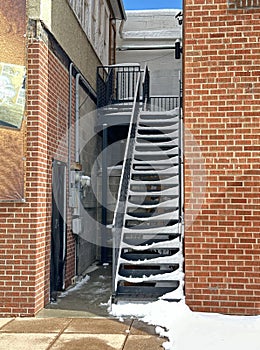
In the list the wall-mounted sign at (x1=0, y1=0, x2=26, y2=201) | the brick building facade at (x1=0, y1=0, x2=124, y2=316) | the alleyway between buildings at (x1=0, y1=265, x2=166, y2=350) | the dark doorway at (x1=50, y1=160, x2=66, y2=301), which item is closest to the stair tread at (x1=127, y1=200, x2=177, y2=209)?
the dark doorway at (x1=50, y1=160, x2=66, y2=301)

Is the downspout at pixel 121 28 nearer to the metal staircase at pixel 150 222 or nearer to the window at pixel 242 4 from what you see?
the metal staircase at pixel 150 222

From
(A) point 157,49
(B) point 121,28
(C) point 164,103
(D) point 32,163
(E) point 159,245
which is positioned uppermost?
(B) point 121,28

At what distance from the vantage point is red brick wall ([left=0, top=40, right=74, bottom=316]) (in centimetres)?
595

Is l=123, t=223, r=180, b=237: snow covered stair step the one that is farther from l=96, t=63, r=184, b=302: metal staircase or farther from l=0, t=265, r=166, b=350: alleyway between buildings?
l=0, t=265, r=166, b=350: alleyway between buildings

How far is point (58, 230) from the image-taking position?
734 centimetres

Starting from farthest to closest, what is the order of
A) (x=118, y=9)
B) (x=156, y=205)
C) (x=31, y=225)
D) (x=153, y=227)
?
1. (x=118, y=9)
2. (x=156, y=205)
3. (x=153, y=227)
4. (x=31, y=225)

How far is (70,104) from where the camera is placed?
26.5 feet

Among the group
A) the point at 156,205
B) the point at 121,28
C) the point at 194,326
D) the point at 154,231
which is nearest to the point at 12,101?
the point at 154,231

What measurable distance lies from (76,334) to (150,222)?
3225mm

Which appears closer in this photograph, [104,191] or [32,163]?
[32,163]

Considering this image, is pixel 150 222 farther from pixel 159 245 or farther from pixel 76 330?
pixel 76 330

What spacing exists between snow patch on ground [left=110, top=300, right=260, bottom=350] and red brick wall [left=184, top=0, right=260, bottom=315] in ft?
0.74

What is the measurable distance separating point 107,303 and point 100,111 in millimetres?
5035

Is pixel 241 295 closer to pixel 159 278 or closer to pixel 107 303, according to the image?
pixel 159 278
